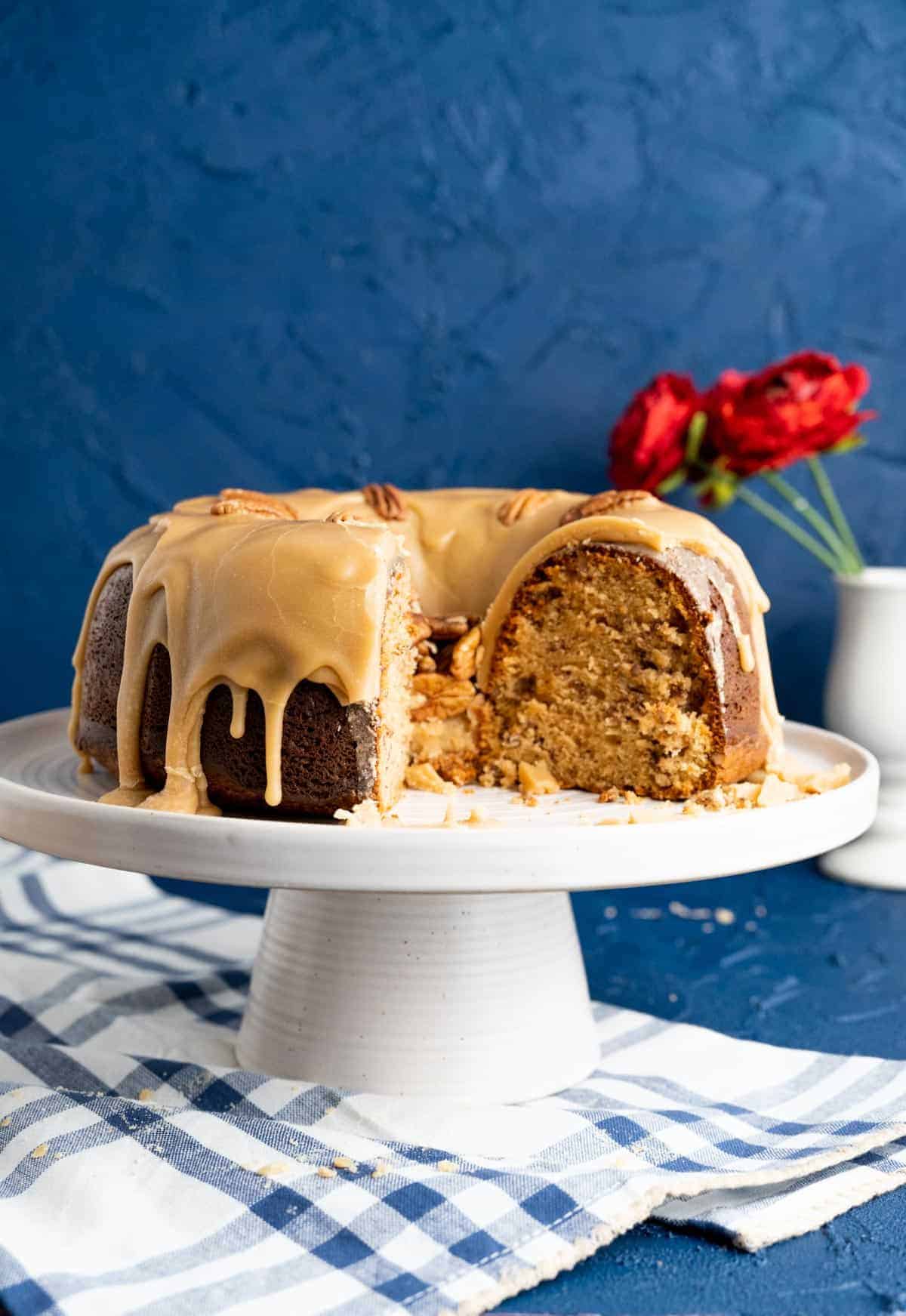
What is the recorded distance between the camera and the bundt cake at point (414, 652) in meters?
1.76

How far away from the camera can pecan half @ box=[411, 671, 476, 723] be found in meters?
2.19

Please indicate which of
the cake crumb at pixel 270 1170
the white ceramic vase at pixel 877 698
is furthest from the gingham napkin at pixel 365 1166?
the white ceramic vase at pixel 877 698

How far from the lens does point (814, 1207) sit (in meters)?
1.58

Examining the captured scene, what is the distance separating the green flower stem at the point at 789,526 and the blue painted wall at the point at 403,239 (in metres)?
0.17

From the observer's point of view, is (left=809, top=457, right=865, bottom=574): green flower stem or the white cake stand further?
(left=809, top=457, right=865, bottom=574): green flower stem

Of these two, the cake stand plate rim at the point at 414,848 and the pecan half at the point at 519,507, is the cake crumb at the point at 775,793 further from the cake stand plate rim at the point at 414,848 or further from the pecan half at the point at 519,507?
the pecan half at the point at 519,507

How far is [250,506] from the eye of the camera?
211cm

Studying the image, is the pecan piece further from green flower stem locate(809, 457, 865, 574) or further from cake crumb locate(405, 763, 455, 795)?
green flower stem locate(809, 457, 865, 574)

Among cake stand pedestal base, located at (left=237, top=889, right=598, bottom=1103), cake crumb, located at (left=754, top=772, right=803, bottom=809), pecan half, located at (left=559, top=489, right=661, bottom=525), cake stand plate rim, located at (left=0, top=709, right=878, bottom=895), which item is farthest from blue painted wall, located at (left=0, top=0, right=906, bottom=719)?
cake stand plate rim, located at (left=0, top=709, right=878, bottom=895)

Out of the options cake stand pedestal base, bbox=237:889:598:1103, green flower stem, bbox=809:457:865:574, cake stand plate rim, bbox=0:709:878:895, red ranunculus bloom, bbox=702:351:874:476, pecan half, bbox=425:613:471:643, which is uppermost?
red ranunculus bloom, bbox=702:351:874:476

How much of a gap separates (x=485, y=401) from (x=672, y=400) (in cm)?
44

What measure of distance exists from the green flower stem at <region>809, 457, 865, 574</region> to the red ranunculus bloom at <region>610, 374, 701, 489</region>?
0.27m

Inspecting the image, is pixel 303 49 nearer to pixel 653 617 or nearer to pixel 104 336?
pixel 104 336

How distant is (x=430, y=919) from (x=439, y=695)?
0.38 m
